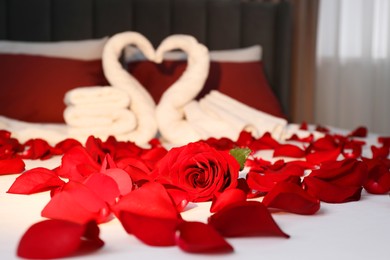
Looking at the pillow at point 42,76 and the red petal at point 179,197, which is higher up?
the pillow at point 42,76

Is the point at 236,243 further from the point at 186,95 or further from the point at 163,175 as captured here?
the point at 186,95

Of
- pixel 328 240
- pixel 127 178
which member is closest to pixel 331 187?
pixel 328 240

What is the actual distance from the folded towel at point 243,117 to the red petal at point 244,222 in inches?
46.5

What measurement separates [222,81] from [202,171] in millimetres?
1599

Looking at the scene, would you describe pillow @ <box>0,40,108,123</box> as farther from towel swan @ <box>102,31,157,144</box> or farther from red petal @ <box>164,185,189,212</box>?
red petal @ <box>164,185,189,212</box>

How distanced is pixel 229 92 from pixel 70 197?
1.72m

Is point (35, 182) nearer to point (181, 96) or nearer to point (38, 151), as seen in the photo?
point (38, 151)

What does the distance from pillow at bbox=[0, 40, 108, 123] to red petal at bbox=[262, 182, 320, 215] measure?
1.51 meters

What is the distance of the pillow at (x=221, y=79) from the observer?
7.88 ft

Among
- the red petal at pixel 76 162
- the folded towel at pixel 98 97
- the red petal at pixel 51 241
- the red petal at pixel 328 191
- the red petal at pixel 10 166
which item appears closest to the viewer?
the red petal at pixel 51 241

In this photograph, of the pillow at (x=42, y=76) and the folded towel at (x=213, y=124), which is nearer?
the folded towel at (x=213, y=124)

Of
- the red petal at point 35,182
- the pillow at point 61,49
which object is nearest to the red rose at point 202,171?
the red petal at point 35,182

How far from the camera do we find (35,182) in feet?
3.14

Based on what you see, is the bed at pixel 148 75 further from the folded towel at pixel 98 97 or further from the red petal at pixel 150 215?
the folded towel at pixel 98 97
